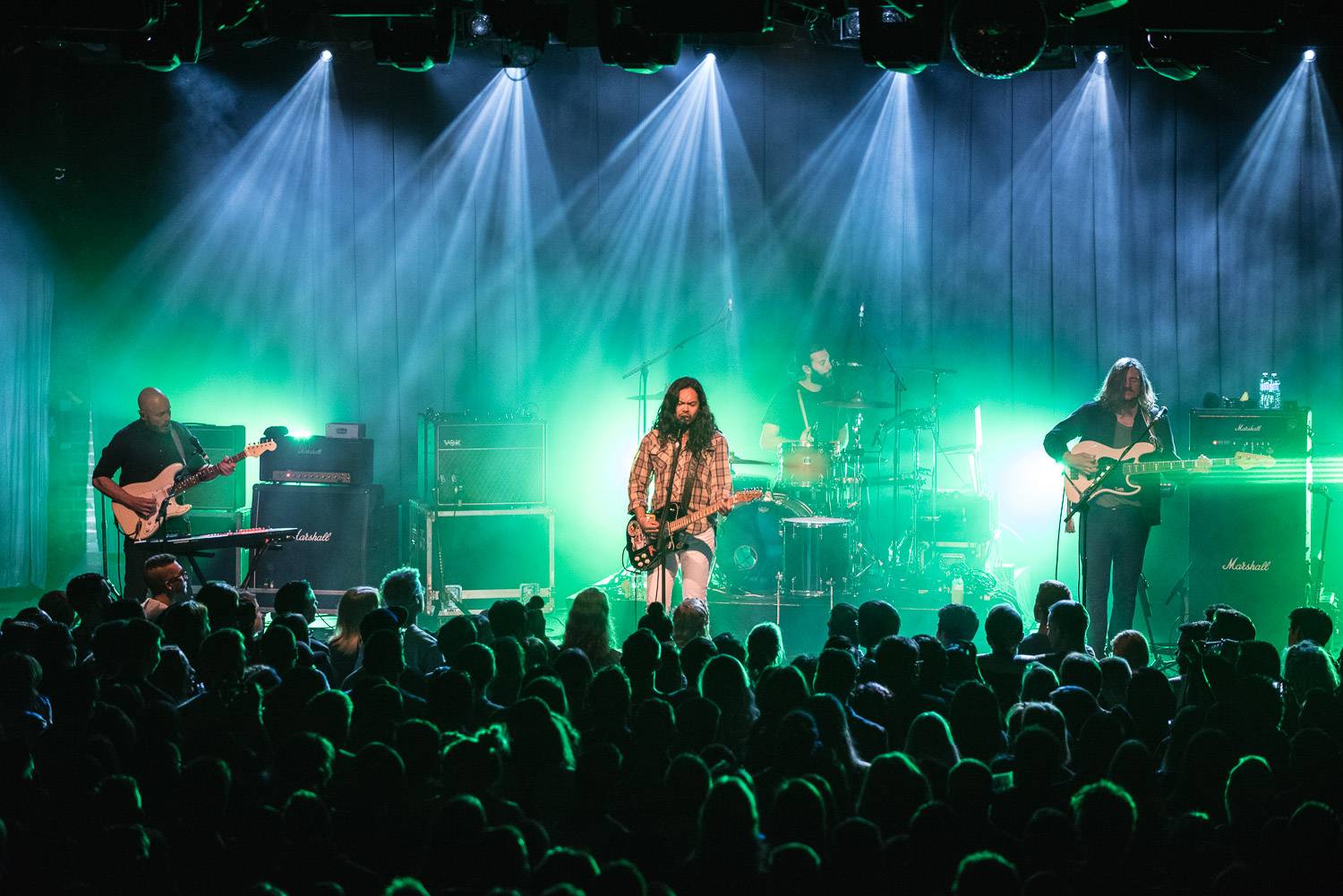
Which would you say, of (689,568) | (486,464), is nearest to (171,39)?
(486,464)

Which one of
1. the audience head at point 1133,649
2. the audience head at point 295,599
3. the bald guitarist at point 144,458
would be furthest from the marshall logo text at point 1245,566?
the bald guitarist at point 144,458

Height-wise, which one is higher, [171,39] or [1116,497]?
[171,39]

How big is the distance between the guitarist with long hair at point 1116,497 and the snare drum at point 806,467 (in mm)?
2030

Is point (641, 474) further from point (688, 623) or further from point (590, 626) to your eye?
point (590, 626)

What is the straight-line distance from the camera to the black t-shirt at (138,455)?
8.38 metres

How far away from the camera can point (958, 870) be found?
2.64m

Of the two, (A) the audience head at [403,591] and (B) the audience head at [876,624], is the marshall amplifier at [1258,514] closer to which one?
(B) the audience head at [876,624]

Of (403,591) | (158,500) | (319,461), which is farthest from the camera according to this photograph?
(319,461)

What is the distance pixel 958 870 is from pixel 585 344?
9.11 metres

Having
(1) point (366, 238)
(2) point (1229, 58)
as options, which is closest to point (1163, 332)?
(2) point (1229, 58)

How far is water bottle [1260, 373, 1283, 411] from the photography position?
1034cm

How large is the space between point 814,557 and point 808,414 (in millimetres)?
1749

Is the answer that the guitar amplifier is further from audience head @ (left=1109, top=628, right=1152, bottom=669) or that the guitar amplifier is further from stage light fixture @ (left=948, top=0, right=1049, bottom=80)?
audience head @ (left=1109, top=628, right=1152, bottom=669)

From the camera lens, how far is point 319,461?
31.4ft
